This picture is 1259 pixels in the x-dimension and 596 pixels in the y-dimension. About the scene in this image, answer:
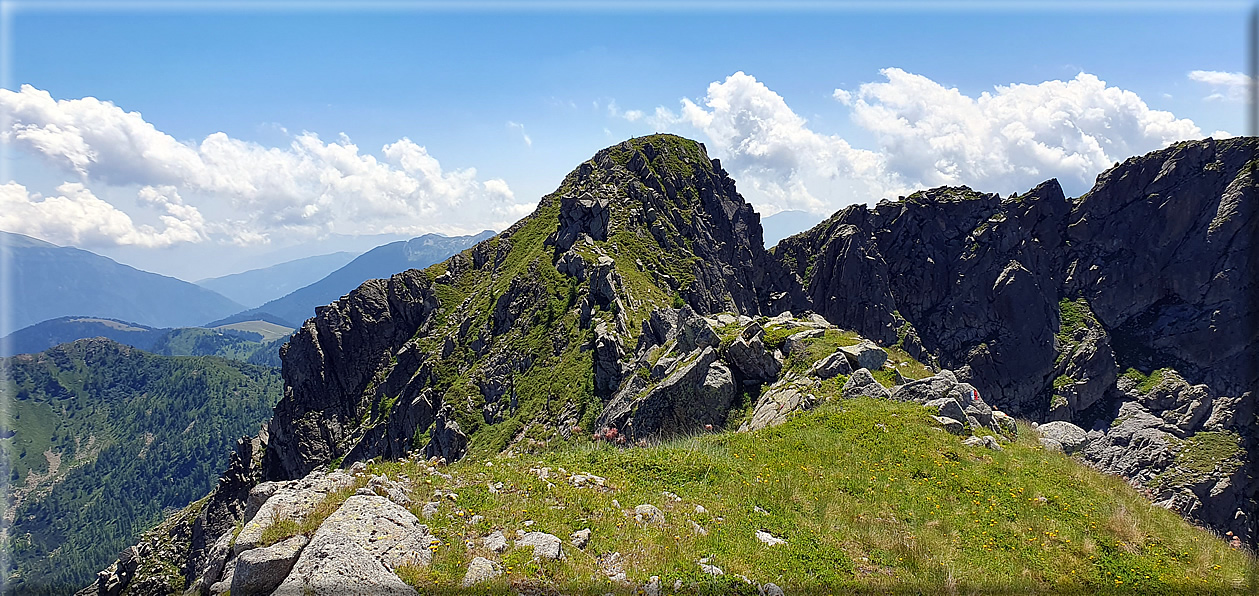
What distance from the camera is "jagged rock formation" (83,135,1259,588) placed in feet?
115

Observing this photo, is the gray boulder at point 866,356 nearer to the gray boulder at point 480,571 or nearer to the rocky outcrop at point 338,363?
the gray boulder at point 480,571

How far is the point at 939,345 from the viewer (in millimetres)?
179125

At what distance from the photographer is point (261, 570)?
10.1 m

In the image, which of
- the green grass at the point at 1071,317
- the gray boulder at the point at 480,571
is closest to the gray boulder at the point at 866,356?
the gray boulder at the point at 480,571

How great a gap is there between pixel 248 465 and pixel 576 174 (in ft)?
348

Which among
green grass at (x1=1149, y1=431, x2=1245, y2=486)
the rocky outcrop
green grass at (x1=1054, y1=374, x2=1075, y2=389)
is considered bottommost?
green grass at (x1=1149, y1=431, x2=1245, y2=486)

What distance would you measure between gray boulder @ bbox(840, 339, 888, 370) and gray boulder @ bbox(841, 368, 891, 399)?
9.44ft

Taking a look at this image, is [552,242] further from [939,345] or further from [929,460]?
[939,345]

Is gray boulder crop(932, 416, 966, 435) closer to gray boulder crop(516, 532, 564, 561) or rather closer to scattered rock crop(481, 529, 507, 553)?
gray boulder crop(516, 532, 564, 561)

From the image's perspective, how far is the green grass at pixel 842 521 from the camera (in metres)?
11.5

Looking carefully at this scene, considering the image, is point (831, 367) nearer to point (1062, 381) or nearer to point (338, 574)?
point (338, 574)

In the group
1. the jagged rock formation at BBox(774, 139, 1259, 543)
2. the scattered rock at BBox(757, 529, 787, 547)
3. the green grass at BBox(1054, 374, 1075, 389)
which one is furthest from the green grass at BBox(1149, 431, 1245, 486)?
→ the scattered rock at BBox(757, 529, 787, 547)

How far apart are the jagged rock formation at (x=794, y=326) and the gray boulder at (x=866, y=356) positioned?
0.18 metres

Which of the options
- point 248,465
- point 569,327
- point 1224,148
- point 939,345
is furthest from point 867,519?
point 1224,148
